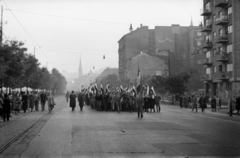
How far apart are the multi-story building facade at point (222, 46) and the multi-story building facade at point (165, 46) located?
83.7 ft

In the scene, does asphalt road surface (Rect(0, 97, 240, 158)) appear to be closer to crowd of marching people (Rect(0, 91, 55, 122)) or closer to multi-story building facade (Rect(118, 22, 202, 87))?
crowd of marching people (Rect(0, 91, 55, 122))

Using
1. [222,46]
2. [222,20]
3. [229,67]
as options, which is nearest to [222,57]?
[229,67]

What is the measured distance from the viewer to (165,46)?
88.1 meters

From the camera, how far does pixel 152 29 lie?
292 ft

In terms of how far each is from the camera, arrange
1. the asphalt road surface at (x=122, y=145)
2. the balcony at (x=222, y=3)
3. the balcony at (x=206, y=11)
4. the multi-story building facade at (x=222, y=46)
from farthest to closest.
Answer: the balcony at (x=206, y=11) < the balcony at (x=222, y=3) < the multi-story building facade at (x=222, y=46) < the asphalt road surface at (x=122, y=145)

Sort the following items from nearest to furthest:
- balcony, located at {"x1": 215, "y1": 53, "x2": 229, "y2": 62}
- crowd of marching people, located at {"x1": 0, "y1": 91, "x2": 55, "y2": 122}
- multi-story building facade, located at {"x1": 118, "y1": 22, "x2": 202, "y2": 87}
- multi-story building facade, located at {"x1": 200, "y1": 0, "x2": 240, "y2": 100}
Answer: crowd of marching people, located at {"x1": 0, "y1": 91, "x2": 55, "y2": 122}
multi-story building facade, located at {"x1": 200, "y1": 0, "x2": 240, "y2": 100}
balcony, located at {"x1": 215, "y1": 53, "x2": 229, "y2": 62}
multi-story building facade, located at {"x1": 118, "y1": 22, "x2": 202, "y2": 87}

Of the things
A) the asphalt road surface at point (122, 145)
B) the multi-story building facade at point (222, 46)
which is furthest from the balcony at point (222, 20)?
the asphalt road surface at point (122, 145)

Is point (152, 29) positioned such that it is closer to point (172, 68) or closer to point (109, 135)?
point (172, 68)

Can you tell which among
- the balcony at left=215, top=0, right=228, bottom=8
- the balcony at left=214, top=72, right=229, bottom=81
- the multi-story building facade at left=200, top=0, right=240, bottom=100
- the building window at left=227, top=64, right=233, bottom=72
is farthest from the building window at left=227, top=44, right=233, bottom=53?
the balcony at left=215, top=0, right=228, bottom=8

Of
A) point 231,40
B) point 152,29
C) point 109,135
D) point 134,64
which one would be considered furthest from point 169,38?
point 109,135

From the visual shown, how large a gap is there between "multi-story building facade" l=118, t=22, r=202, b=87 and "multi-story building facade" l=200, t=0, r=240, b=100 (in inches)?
1005

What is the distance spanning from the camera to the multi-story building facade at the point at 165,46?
84.3 m

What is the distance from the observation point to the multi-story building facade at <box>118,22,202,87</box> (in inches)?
3319

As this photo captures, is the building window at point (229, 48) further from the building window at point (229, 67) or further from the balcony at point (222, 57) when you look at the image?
the building window at point (229, 67)
